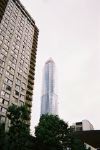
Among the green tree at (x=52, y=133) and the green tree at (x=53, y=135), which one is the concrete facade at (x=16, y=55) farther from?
the green tree at (x=52, y=133)

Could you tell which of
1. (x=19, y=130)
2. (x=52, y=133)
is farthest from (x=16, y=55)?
(x=19, y=130)

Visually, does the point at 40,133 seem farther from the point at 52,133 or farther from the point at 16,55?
the point at 16,55

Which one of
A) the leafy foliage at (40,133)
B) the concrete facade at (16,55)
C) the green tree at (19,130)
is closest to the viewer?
the green tree at (19,130)

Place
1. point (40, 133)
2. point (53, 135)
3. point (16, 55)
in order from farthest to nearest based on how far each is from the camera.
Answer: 1. point (16, 55)
2. point (53, 135)
3. point (40, 133)

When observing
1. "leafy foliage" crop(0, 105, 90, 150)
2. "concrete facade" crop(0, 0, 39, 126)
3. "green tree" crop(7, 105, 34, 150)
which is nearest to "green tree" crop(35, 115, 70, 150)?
"leafy foliage" crop(0, 105, 90, 150)

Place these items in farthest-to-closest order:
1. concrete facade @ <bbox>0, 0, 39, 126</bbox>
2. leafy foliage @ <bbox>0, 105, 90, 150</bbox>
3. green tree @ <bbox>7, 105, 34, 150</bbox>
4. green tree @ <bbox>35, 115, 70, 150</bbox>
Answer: concrete facade @ <bbox>0, 0, 39, 126</bbox> → green tree @ <bbox>35, 115, 70, 150</bbox> → leafy foliage @ <bbox>0, 105, 90, 150</bbox> → green tree @ <bbox>7, 105, 34, 150</bbox>

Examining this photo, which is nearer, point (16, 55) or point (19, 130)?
point (19, 130)

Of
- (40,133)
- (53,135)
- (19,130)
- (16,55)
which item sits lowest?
(53,135)

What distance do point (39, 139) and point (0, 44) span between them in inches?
1193

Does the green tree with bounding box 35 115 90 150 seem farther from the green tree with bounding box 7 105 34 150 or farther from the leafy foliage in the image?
the green tree with bounding box 7 105 34 150

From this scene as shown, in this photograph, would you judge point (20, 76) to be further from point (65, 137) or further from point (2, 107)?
point (65, 137)

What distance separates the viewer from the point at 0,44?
61.6 meters

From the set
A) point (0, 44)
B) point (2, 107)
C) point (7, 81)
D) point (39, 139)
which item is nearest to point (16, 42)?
A: point (0, 44)

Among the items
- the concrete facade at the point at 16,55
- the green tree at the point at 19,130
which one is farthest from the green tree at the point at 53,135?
the concrete facade at the point at 16,55
